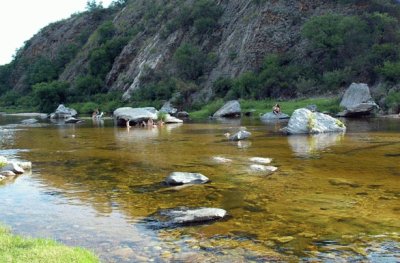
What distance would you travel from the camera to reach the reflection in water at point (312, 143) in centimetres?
2502

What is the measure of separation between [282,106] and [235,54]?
2499 cm

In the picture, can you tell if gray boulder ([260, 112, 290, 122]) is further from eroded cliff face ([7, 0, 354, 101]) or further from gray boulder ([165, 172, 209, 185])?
gray boulder ([165, 172, 209, 185])

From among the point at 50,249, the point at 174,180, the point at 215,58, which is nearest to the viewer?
the point at 50,249

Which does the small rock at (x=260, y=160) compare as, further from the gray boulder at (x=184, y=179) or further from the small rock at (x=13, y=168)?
the small rock at (x=13, y=168)

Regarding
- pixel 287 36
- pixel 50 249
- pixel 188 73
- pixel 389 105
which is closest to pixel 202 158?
pixel 50 249

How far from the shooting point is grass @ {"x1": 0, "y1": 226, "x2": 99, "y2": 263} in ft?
28.2

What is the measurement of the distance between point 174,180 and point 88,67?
12604 cm

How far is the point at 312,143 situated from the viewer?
2970 centimetres

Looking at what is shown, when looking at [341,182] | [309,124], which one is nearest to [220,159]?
[341,182]

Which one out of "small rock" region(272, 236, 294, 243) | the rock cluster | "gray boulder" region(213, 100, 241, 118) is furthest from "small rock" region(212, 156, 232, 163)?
"gray boulder" region(213, 100, 241, 118)

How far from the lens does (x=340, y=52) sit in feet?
268

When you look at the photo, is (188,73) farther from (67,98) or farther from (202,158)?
(202,158)

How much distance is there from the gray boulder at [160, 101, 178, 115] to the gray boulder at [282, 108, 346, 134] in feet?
143

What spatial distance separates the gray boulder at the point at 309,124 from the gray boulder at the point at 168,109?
4351 centimetres
